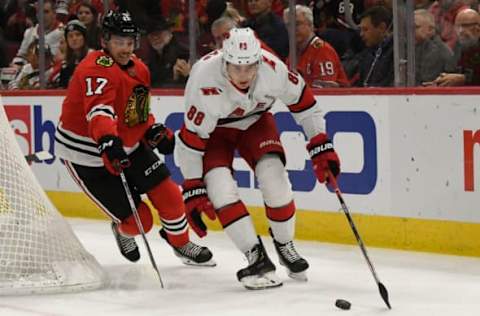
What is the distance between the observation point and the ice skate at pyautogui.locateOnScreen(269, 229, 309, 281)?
5.44 meters

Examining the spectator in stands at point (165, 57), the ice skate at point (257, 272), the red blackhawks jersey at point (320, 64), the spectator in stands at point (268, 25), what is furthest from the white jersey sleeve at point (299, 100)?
the spectator in stands at point (165, 57)

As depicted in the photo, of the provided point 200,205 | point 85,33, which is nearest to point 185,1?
point 85,33

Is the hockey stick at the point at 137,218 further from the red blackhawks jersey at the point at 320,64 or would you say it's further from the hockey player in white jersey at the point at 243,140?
the red blackhawks jersey at the point at 320,64

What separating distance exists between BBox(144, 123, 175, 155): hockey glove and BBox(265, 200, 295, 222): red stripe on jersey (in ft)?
2.04

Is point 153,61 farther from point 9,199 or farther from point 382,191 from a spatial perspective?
point 9,199

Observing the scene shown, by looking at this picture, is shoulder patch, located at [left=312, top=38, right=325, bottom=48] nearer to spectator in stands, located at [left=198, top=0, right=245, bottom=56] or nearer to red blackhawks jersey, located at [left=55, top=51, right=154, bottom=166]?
spectator in stands, located at [left=198, top=0, right=245, bottom=56]

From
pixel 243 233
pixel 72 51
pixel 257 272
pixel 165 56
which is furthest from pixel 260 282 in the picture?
pixel 72 51

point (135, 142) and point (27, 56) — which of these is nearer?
point (135, 142)

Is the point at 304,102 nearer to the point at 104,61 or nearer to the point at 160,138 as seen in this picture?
the point at 160,138

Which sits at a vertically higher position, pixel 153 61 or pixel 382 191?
pixel 153 61

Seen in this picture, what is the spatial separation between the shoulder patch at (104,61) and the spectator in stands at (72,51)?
311 cm

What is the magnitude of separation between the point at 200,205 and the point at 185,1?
292 cm

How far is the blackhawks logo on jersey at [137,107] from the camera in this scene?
5.62 m

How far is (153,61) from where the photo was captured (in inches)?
315
